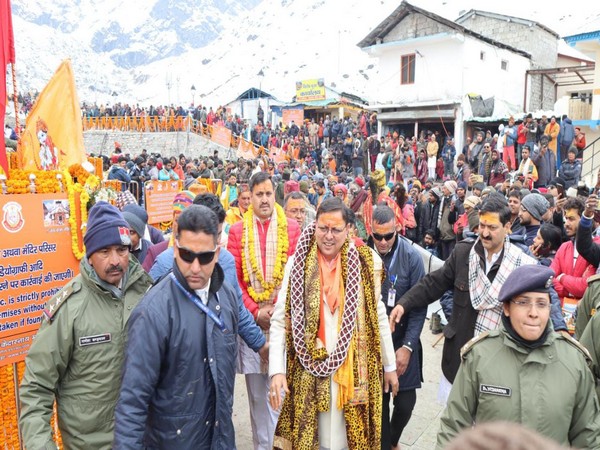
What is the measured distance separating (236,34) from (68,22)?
89.1m

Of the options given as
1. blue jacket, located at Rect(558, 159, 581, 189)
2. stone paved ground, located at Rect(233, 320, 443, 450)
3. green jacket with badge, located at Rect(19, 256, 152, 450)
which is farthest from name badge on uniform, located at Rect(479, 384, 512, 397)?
blue jacket, located at Rect(558, 159, 581, 189)

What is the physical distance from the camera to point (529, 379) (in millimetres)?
2359

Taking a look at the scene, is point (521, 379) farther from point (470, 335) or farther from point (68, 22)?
point (68, 22)

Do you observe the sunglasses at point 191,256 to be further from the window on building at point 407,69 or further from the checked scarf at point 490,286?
the window on building at point 407,69

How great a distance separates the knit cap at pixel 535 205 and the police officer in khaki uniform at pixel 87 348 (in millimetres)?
4667

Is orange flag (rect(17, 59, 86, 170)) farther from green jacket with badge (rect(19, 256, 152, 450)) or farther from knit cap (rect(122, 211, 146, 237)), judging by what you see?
green jacket with badge (rect(19, 256, 152, 450))

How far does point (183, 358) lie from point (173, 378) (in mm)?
112

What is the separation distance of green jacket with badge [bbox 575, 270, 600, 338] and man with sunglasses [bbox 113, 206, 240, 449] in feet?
7.79

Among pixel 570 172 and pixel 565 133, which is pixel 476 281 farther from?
pixel 565 133

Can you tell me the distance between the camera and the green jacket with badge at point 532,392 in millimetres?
2336

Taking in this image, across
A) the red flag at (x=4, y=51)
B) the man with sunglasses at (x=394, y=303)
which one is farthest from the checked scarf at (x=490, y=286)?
the red flag at (x=4, y=51)

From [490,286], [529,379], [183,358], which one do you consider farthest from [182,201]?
[529,379]

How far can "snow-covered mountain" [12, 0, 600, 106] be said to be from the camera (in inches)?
2298

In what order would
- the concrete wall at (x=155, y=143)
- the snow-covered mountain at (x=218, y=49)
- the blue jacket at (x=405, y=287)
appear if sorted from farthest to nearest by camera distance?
the snow-covered mountain at (x=218, y=49), the concrete wall at (x=155, y=143), the blue jacket at (x=405, y=287)
